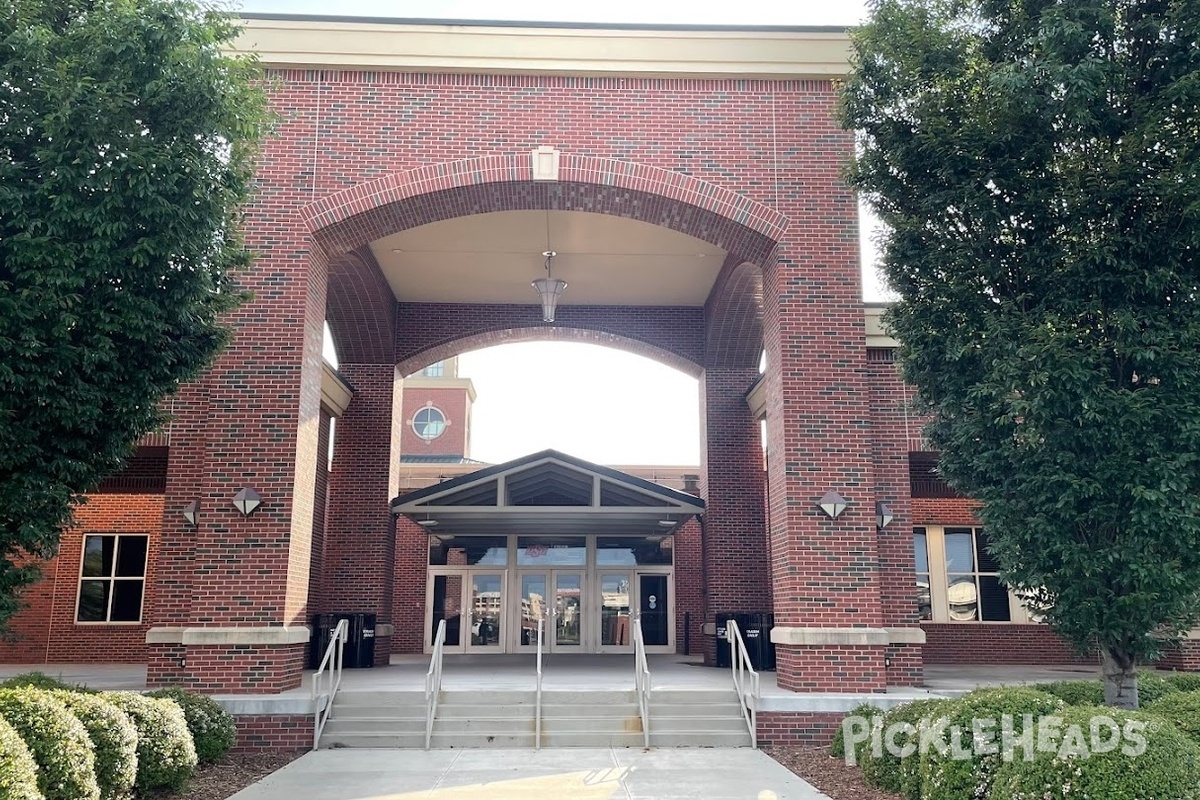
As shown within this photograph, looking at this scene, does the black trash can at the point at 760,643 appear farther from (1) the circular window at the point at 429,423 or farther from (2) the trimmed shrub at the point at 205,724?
(1) the circular window at the point at 429,423

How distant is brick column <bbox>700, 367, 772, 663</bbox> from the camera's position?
17672mm

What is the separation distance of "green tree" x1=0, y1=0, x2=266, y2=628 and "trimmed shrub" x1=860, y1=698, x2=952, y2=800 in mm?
7220

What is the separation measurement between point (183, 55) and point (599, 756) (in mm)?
7821

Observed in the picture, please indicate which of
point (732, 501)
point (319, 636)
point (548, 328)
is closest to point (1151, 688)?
point (732, 501)

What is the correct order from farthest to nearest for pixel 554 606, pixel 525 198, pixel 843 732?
pixel 554 606 < pixel 525 198 < pixel 843 732

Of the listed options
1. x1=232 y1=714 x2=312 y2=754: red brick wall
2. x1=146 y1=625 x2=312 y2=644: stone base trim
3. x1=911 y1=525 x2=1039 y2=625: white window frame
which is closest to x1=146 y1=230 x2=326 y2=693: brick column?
x1=146 y1=625 x2=312 y2=644: stone base trim

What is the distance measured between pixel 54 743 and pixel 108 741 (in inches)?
27.5

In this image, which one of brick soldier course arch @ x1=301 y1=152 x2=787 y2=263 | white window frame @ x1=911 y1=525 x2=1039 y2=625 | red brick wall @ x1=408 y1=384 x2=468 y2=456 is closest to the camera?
brick soldier course arch @ x1=301 y1=152 x2=787 y2=263

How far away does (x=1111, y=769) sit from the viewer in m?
5.68

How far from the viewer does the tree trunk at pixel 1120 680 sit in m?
8.29

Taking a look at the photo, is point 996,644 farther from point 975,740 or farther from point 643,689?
point 975,740

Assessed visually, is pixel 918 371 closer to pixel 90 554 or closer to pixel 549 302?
pixel 549 302

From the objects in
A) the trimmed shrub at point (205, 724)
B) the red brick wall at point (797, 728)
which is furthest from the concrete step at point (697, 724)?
the trimmed shrub at point (205, 724)

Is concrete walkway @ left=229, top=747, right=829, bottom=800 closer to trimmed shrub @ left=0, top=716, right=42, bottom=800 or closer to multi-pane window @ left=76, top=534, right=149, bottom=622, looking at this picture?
trimmed shrub @ left=0, top=716, right=42, bottom=800
